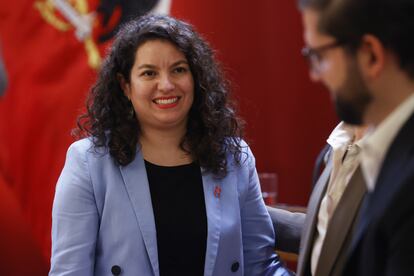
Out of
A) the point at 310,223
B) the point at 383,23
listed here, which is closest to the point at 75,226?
the point at 310,223

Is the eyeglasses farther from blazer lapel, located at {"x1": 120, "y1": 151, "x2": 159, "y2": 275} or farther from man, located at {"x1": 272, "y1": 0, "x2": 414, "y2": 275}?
blazer lapel, located at {"x1": 120, "y1": 151, "x2": 159, "y2": 275}

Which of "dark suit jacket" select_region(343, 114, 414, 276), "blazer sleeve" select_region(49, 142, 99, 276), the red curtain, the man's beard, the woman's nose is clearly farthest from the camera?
the red curtain

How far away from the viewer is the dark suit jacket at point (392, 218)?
92cm

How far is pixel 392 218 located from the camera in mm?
934

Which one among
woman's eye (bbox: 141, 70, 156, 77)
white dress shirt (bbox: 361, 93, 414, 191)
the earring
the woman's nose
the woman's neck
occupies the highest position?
woman's eye (bbox: 141, 70, 156, 77)

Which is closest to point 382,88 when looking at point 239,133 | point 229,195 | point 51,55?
point 229,195

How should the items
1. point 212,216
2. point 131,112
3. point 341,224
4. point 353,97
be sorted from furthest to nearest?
1. point 131,112
2. point 212,216
3. point 341,224
4. point 353,97

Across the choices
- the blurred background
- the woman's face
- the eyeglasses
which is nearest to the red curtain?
the blurred background

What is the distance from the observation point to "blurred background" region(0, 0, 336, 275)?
308 centimetres

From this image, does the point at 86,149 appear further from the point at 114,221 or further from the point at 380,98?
the point at 380,98

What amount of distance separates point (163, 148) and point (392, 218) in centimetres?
114

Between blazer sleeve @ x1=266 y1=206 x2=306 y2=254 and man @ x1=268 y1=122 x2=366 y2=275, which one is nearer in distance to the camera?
man @ x1=268 y1=122 x2=366 y2=275

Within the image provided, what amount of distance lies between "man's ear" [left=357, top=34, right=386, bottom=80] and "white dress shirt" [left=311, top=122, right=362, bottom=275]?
52 centimetres

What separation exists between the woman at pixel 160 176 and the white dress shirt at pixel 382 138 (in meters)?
Result: 0.89
